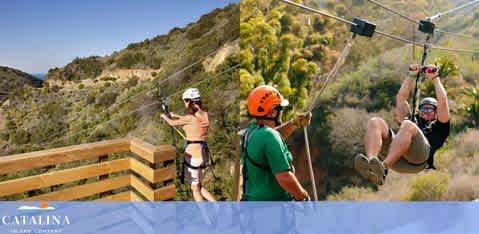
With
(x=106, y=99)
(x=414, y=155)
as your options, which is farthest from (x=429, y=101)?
(x=106, y=99)

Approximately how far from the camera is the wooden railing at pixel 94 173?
185 inches

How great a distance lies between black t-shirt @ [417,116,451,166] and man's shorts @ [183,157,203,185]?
79.2 inches

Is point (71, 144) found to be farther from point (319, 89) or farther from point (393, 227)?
point (393, 227)

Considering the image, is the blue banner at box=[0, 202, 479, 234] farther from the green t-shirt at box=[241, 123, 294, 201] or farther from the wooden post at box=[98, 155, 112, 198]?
the green t-shirt at box=[241, 123, 294, 201]

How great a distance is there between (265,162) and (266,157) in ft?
0.15

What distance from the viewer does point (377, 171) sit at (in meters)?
5.42

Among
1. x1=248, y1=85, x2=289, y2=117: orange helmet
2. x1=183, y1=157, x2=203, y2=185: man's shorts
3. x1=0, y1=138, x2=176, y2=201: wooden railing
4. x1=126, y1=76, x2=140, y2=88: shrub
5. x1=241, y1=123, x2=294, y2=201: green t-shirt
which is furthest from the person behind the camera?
x1=183, y1=157, x2=203, y2=185: man's shorts

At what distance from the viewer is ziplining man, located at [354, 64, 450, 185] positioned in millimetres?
5383

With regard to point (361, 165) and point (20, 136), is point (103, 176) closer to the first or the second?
point (20, 136)

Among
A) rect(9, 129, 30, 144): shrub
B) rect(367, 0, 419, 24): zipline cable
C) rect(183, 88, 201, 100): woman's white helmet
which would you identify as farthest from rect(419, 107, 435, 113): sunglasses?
rect(9, 129, 30, 144): shrub

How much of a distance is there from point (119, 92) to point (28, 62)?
2.44ft

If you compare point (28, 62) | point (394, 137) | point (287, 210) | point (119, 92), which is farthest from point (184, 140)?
point (394, 137)

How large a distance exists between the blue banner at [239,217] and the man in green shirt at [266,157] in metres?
0.25

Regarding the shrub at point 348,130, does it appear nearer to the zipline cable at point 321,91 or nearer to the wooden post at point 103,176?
the zipline cable at point 321,91
